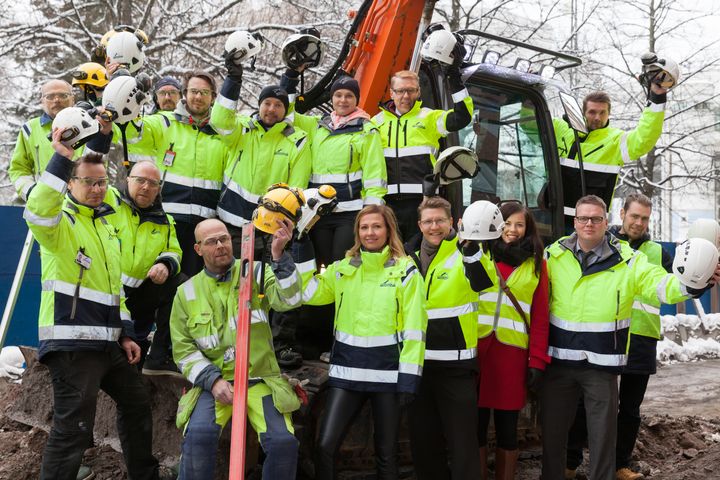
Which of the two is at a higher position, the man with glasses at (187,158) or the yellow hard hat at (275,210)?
the man with glasses at (187,158)

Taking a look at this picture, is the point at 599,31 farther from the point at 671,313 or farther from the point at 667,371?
the point at 667,371

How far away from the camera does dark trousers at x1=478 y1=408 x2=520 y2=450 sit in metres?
4.49

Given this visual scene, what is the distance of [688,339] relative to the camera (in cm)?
1190

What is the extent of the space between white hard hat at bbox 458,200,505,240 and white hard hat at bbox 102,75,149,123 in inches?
75.6

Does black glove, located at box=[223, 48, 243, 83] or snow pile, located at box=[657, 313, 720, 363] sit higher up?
black glove, located at box=[223, 48, 243, 83]

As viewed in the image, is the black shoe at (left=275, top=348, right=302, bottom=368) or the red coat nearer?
the red coat

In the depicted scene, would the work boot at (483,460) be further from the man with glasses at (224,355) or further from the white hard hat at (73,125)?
the white hard hat at (73,125)

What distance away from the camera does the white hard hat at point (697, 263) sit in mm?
3588

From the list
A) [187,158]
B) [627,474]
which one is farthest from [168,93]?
[627,474]

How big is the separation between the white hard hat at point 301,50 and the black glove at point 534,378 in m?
2.60

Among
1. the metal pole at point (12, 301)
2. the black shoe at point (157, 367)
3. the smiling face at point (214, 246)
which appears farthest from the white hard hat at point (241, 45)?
the metal pole at point (12, 301)

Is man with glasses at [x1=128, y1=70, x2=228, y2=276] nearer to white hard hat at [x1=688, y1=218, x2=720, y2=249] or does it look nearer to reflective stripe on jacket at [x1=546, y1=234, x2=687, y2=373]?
reflective stripe on jacket at [x1=546, y1=234, x2=687, y2=373]

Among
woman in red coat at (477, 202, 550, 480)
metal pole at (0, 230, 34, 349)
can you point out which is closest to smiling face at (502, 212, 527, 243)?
woman in red coat at (477, 202, 550, 480)

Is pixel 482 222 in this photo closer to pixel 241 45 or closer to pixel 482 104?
pixel 241 45
